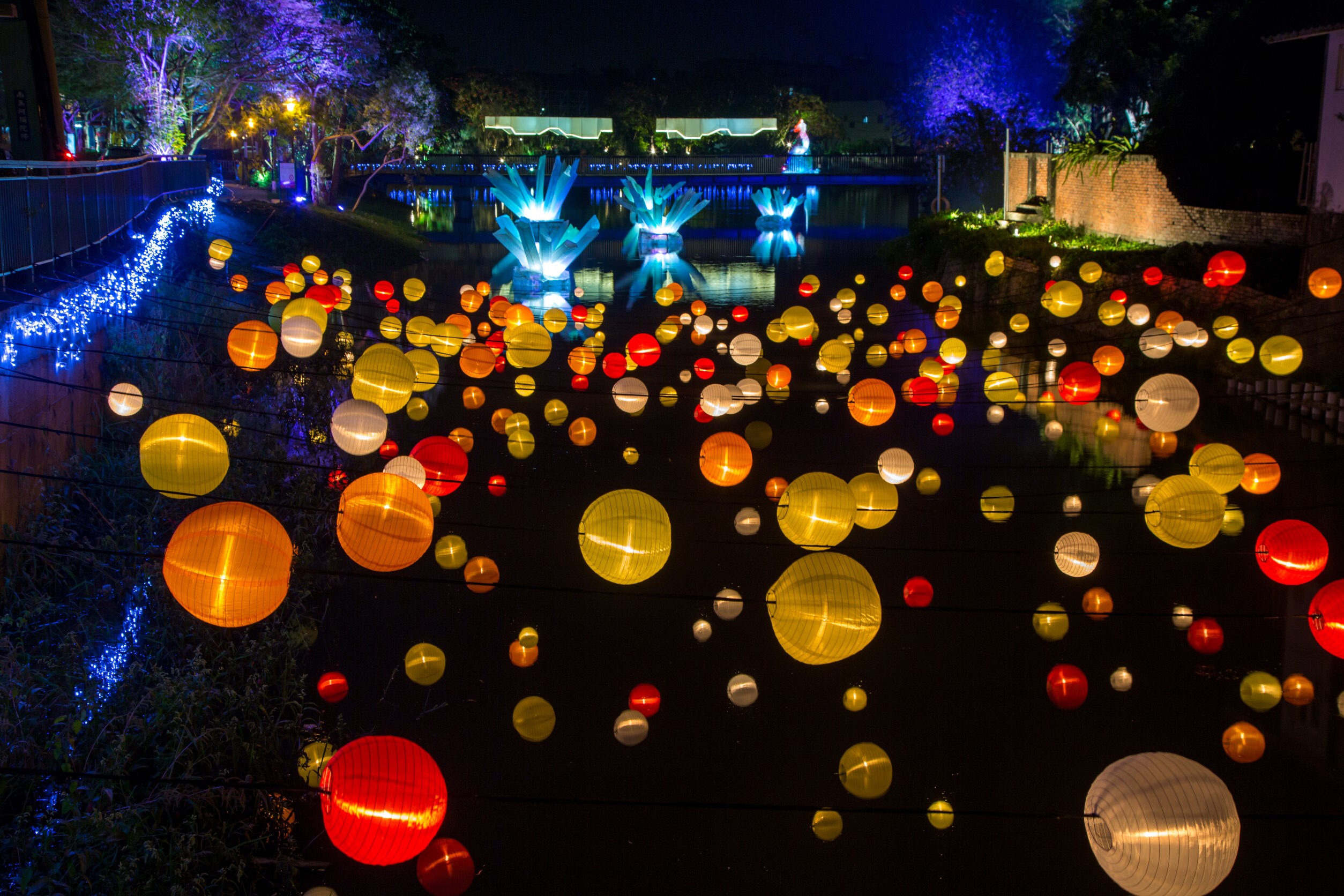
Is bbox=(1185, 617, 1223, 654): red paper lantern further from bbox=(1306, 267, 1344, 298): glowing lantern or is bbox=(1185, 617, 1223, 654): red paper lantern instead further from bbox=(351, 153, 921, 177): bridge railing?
bbox=(351, 153, 921, 177): bridge railing

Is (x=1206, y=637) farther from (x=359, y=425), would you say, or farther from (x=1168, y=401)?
(x=359, y=425)

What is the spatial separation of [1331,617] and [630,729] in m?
3.74

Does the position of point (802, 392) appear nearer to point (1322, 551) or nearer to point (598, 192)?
point (1322, 551)

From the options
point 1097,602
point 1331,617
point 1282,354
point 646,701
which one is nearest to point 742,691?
point 646,701

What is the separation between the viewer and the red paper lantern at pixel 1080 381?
8281 millimetres

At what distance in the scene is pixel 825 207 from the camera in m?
47.9

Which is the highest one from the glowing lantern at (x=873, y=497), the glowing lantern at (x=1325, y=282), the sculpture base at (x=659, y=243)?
the sculpture base at (x=659, y=243)

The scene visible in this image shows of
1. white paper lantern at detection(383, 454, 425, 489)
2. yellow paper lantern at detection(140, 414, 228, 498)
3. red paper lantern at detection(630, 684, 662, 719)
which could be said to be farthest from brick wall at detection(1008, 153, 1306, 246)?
yellow paper lantern at detection(140, 414, 228, 498)

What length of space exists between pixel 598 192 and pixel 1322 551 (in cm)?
5627

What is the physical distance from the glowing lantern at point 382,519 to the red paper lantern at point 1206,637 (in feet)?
18.2

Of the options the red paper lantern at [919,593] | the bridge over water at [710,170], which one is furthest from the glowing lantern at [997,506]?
the bridge over water at [710,170]

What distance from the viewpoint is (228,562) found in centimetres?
402

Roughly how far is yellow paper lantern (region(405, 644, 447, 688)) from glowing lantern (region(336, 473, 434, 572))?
2.31 metres

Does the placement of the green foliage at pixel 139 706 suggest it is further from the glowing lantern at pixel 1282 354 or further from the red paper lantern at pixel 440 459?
the glowing lantern at pixel 1282 354
